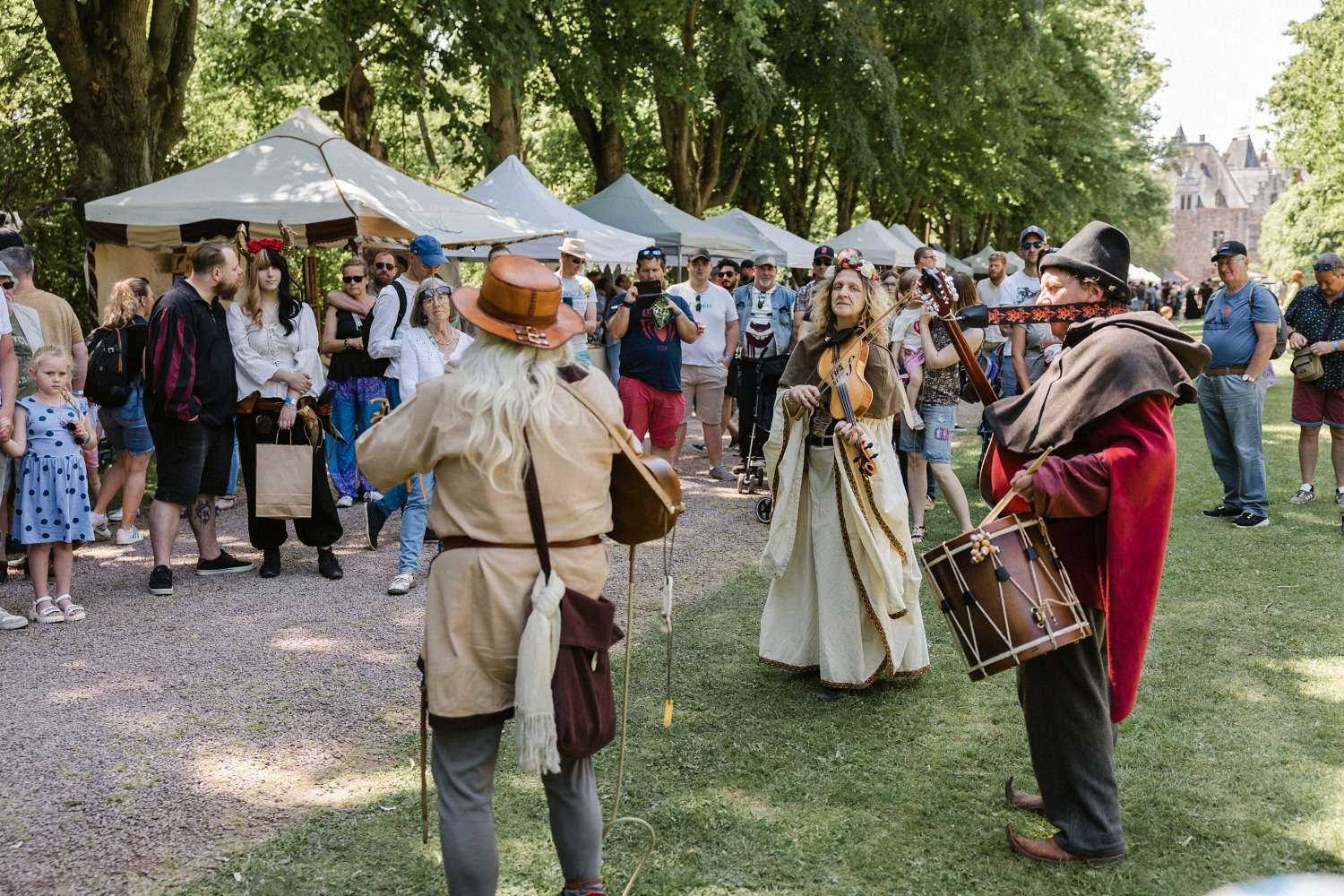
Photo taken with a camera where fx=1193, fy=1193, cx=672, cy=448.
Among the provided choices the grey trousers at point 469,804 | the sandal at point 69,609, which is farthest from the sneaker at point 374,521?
the grey trousers at point 469,804

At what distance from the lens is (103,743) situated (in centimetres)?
465

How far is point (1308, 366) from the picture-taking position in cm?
895

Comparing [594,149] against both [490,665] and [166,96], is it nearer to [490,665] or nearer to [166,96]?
[166,96]

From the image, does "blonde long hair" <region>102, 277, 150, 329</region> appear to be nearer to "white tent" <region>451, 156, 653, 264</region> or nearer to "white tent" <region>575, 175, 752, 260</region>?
"white tent" <region>451, 156, 653, 264</region>

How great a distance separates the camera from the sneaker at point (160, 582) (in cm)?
688

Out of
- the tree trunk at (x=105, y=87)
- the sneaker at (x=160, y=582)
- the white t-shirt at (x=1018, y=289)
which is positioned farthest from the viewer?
the tree trunk at (x=105, y=87)

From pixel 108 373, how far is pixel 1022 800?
6.23 m

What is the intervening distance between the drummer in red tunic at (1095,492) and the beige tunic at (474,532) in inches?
54.4

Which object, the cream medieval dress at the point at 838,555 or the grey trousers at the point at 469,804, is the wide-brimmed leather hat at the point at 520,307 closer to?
the grey trousers at the point at 469,804

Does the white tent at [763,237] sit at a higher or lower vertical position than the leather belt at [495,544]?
higher

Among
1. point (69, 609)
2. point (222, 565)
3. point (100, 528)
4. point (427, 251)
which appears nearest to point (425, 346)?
point (427, 251)

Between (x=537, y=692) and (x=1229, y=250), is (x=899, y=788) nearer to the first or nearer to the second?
(x=537, y=692)

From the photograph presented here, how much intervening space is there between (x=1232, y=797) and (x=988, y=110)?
1060 inches

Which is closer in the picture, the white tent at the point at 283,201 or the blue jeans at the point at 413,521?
the blue jeans at the point at 413,521
